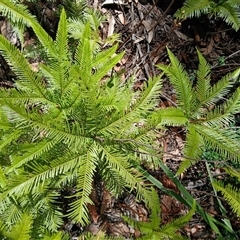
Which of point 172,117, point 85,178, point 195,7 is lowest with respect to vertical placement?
point 85,178

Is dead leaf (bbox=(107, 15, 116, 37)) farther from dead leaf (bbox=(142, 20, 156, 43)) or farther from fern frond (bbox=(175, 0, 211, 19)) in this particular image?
fern frond (bbox=(175, 0, 211, 19))

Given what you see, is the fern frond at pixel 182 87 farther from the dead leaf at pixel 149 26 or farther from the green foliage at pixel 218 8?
the dead leaf at pixel 149 26

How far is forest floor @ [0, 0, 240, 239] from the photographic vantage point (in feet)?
10.1

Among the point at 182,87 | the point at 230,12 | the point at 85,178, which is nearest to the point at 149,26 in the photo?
the point at 230,12

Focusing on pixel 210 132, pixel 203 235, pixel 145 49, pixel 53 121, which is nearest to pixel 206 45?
pixel 145 49

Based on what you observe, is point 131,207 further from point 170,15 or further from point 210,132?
point 170,15

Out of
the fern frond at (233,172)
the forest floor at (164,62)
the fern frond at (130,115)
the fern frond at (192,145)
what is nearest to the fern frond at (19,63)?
the fern frond at (130,115)

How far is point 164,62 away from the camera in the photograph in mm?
3414

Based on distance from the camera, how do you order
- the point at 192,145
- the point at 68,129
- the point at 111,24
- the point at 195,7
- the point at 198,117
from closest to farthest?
the point at 68,129
the point at 192,145
the point at 198,117
the point at 195,7
the point at 111,24

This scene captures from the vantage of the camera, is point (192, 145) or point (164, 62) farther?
point (164, 62)

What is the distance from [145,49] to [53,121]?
1.61 meters

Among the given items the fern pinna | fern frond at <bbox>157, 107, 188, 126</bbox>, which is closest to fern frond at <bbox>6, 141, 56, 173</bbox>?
the fern pinna

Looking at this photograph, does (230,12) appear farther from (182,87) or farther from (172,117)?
(172,117)

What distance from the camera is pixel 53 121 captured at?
207cm
